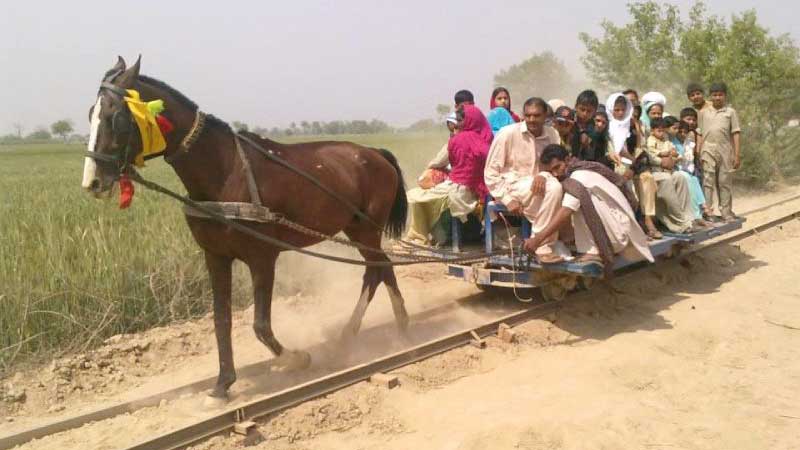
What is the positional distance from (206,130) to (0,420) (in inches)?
95.5

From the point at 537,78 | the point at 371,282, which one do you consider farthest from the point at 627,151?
the point at 537,78

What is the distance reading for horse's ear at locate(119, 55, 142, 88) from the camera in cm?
382

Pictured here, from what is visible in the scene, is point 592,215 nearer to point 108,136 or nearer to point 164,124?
point 164,124

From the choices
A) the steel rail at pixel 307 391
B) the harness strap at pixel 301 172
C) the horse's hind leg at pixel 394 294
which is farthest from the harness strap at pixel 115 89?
the horse's hind leg at pixel 394 294

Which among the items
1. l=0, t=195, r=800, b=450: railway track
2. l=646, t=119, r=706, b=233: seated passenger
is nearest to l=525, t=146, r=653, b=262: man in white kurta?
l=0, t=195, r=800, b=450: railway track

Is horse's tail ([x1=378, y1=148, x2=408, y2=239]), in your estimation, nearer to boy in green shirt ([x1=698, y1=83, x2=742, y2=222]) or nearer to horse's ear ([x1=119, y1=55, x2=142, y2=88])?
horse's ear ([x1=119, y1=55, x2=142, y2=88])

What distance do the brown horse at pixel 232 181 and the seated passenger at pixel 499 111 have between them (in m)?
2.32

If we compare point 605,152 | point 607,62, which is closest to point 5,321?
point 605,152

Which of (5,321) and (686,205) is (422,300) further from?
(5,321)

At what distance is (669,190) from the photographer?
751cm

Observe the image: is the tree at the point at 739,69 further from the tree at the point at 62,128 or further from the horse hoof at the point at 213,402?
the tree at the point at 62,128

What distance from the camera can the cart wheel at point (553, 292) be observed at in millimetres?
6422

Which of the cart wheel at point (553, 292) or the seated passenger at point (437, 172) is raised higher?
the seated passenger at point (437, 172)

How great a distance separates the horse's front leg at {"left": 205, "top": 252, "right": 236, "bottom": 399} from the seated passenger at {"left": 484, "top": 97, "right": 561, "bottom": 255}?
104 inches
